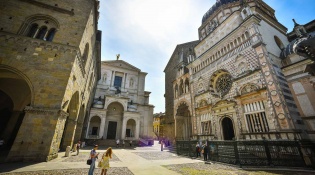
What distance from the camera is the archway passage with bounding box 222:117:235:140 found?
Result: 13844mm

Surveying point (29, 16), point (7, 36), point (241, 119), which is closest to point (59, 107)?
point (7, 36)

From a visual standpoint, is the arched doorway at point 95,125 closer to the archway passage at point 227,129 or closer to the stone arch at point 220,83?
the stone arch at point 220,83

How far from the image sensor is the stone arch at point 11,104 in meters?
12.1

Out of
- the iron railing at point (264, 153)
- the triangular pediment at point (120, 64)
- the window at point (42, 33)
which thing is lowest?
the iron railing at point (264, 153)

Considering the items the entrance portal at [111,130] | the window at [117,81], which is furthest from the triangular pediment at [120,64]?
the entrance portal at [111,130]

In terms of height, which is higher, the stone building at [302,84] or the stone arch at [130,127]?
the stone building at [302,84]

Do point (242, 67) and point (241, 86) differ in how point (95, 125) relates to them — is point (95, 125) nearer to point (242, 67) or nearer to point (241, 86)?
point (241, 86)

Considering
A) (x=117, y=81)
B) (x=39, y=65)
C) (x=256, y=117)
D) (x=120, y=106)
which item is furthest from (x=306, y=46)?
(x=117, y=81)

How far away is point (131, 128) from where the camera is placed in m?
27.4

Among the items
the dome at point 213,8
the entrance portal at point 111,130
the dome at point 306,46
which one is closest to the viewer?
the dome at point 306,46

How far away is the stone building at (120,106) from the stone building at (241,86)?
32.9 ft

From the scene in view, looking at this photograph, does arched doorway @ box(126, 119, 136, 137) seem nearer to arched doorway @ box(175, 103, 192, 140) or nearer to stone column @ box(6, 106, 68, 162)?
arched doorway @ box(175, 103, 192, 140)

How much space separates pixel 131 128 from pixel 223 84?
63.2 ft

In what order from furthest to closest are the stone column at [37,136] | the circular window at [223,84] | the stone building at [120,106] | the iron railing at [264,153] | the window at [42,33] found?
the stone building at [120,106]
the circular window at [223,84]
the window at [42,33]
the iron railing at [264,153]
the stone column at [37,136]
